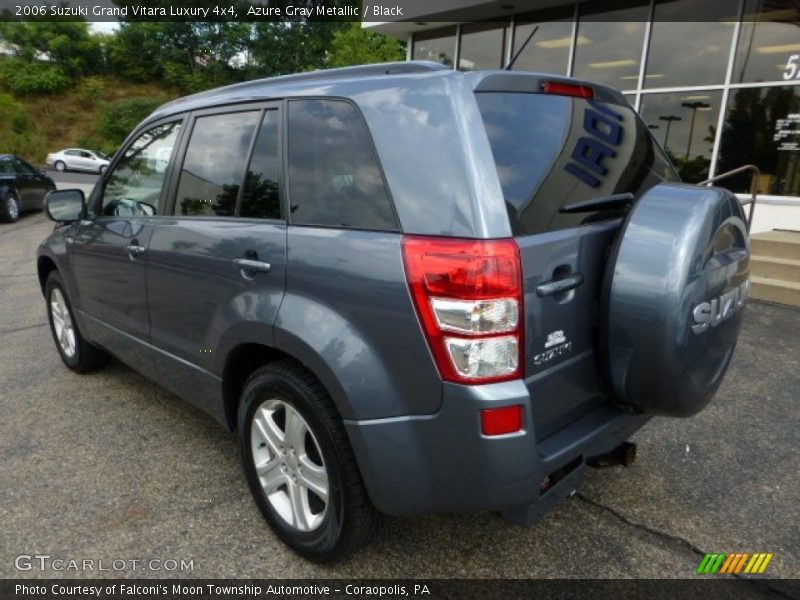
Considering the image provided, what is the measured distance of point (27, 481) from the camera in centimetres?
284

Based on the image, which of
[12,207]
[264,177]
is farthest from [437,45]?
[264,177]

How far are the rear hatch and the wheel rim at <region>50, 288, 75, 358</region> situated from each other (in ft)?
11.6

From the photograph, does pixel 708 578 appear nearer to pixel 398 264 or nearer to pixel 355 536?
pixel 355 536

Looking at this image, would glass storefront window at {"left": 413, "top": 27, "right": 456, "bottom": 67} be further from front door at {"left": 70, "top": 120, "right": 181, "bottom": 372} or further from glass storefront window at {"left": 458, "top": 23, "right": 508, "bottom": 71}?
front door at {"left": 70, "top": 120, "right": 181, "bottom": 372}

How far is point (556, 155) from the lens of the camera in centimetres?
204

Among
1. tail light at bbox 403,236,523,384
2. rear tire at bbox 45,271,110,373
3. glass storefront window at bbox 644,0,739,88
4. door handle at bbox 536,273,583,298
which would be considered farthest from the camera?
glass storefront window at bbox 644,0,739,88

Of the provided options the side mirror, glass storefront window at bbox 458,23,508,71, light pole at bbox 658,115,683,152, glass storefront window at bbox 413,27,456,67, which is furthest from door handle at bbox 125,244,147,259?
glass storefront window at bbox 413,27,456,67

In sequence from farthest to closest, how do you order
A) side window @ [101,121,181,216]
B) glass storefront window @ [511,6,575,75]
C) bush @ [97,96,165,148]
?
1. bush @ [97,96,165,148]
2. glass storefront window @ [511,6,575,75]
3. side window @ [101,121,181,216]

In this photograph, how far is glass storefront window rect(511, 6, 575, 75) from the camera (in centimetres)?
1053

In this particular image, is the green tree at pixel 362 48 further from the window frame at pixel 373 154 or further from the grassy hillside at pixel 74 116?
the grassy hillside at pixel 74 116

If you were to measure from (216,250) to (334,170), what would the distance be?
0.72m

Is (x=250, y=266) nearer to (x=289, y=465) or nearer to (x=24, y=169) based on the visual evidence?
(x=289, y=465)

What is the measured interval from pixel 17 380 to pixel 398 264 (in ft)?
12.0

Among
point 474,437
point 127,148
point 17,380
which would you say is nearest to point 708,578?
point 474,437
